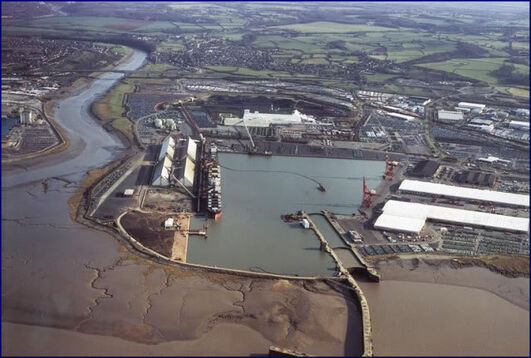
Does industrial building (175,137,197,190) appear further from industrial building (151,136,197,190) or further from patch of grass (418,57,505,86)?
patch of grass (418,57,505,86)

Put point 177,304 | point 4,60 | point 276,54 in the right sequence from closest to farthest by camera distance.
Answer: point 177,304
point 4,60
point 276,54

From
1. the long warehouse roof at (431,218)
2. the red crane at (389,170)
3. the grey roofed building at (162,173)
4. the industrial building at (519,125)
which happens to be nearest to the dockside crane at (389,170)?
the red crane at (389,170)

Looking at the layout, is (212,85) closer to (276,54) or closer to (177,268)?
(276,54)

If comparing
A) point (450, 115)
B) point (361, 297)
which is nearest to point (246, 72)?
point (450, 115)

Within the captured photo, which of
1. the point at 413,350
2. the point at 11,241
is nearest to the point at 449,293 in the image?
the point at 413,350

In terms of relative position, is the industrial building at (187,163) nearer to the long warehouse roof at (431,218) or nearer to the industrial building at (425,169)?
the long warehouse roof at (431,218)

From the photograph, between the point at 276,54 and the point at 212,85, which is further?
the point at 276,54
